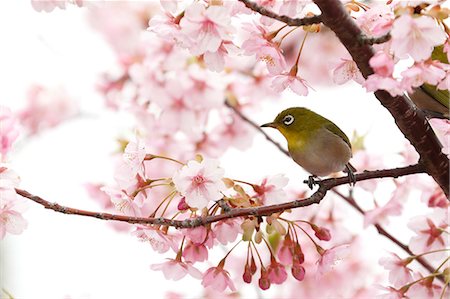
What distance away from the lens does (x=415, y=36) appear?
1008 millimetres

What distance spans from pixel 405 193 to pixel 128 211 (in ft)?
3.29

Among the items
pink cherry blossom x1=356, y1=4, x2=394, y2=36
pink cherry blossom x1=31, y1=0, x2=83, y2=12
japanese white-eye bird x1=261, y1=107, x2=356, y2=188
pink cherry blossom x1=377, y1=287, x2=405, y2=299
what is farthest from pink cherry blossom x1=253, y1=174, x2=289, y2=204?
pink cherry blossom x1=31, y1=0, x2=83, y2=12

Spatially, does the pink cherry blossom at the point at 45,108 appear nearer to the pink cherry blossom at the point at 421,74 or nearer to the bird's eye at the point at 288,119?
the bird's eye at the point at 288,119

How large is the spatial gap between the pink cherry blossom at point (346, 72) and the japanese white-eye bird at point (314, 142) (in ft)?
0.86

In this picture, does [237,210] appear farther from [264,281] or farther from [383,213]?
[383,213]

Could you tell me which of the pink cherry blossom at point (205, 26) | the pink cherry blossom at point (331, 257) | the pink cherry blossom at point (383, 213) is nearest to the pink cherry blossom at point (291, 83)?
the pink cherry blossom at point (205, 26)

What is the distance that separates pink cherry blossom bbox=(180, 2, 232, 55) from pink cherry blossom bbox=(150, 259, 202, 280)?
16.5 inches

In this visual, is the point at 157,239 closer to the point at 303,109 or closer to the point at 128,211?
the point at 128,211

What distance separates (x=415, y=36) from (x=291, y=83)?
316mm

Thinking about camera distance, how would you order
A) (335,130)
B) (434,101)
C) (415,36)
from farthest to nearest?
(434,101) < (335,130) < (415,36)

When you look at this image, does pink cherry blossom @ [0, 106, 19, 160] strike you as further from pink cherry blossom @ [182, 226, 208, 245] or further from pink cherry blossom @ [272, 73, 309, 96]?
pink cherry blossom @ [272, 73, 309, 96]

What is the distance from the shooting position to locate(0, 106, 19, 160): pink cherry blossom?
1393 millimetres

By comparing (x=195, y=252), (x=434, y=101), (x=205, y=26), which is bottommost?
(x=195, y=252)

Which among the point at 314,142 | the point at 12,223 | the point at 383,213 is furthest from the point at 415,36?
the point at 383,213
